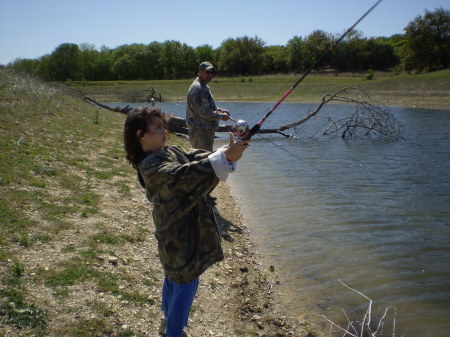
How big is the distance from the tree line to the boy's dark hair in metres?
64.4

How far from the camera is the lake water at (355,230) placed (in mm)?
5301

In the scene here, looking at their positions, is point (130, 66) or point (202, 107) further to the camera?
point (130, 66)

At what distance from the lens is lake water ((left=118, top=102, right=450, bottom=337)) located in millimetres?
5301

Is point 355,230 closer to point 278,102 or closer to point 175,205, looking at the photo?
point 278,102

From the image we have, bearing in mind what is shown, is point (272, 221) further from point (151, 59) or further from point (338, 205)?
point (151, 59)

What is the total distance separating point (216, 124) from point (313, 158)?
27.9 ft

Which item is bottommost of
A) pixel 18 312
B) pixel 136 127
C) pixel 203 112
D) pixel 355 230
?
pixel 355 230

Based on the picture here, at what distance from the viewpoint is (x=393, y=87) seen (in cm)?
4525

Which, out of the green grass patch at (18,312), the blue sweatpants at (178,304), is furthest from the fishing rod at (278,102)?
the green grass patch at (18,312)

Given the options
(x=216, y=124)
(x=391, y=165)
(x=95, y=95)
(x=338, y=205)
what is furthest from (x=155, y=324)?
(x=95, y=95)

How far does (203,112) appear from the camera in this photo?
7.09 metres

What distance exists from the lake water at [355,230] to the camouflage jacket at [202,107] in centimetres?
212

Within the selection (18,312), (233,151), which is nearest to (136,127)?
(233,151)

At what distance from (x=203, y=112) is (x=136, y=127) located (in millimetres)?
4276
